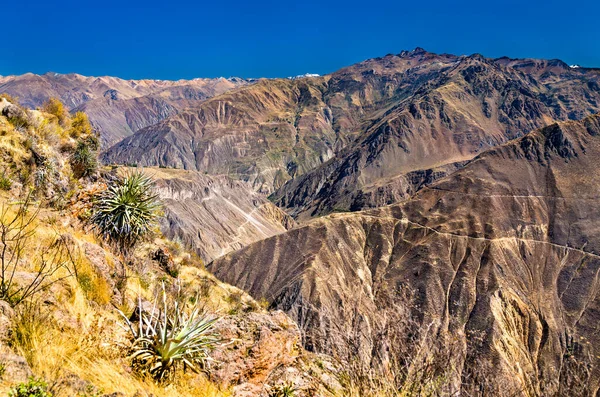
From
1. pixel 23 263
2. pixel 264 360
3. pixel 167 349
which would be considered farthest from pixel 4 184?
pixel 264 360

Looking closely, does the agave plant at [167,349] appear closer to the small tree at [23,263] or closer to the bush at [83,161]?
the small tree at [23,263]

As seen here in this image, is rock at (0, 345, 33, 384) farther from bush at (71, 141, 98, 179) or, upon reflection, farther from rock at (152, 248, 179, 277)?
bush at (71, 141, 98, 179)

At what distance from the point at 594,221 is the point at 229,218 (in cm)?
11848

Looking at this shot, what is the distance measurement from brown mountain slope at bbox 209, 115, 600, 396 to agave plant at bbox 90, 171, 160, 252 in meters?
47.6

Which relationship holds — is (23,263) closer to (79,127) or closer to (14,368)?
(14,368)

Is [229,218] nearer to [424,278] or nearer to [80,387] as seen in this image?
[424,278]

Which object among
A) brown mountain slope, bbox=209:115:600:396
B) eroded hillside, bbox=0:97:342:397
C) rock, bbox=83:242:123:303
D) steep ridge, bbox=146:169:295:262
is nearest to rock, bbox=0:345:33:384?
eroded hillside, bbox=0:97:342:397

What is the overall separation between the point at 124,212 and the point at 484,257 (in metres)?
85.8

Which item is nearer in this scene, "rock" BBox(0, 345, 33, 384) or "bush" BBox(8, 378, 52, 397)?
"bush" BBox(8, 378, 52, 397)

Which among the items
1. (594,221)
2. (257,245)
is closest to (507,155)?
(594,221)

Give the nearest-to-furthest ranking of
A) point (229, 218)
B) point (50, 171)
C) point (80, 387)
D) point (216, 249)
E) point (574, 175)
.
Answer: point (80, 387)
point (50, 171)
point (574, 175)
point (216, 249)
point (229, 218)

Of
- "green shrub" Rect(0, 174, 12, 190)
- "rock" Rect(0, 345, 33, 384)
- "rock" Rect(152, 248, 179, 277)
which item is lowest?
"rock" Rect(152, 248, 179, 277)

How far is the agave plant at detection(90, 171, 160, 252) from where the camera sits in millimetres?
15719

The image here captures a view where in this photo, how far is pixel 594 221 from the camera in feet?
299
